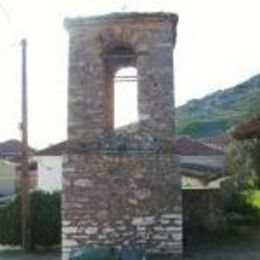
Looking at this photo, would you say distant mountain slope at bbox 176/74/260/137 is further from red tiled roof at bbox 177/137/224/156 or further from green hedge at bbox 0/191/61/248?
green hedge at bbox 0/191/61/248

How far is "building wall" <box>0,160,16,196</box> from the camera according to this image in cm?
5422

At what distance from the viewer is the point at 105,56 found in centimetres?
1628

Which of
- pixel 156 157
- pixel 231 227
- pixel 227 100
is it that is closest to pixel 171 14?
pixel 156 157

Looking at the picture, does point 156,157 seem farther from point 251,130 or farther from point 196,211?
point 196,211

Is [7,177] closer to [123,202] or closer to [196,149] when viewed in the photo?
[196,149]

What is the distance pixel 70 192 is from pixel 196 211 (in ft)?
14.5

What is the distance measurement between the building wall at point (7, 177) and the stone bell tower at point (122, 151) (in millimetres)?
38648

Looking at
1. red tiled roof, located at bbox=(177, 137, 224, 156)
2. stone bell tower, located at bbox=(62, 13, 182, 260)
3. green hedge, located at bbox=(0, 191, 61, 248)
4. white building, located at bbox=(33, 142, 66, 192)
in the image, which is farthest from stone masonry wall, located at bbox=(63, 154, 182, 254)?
red tiled roof, located at bbox=(177, 137, 224, 156)

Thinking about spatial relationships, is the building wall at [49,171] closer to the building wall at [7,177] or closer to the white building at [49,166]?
the white building at [49,166]

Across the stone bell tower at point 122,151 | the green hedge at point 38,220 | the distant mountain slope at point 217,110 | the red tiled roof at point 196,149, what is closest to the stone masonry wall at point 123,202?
the stone bell tower at point 122,151

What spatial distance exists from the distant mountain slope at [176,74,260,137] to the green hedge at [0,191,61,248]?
170 feet

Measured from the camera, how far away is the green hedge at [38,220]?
60.6 ft

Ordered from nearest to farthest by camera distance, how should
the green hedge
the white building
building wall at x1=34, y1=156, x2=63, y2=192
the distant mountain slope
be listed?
the green hedge
the white building
building wall at x1=34, y1=156, x2=63, y2=192
the distant mountain slope

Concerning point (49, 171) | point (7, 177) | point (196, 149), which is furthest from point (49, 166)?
point (7, 177)
